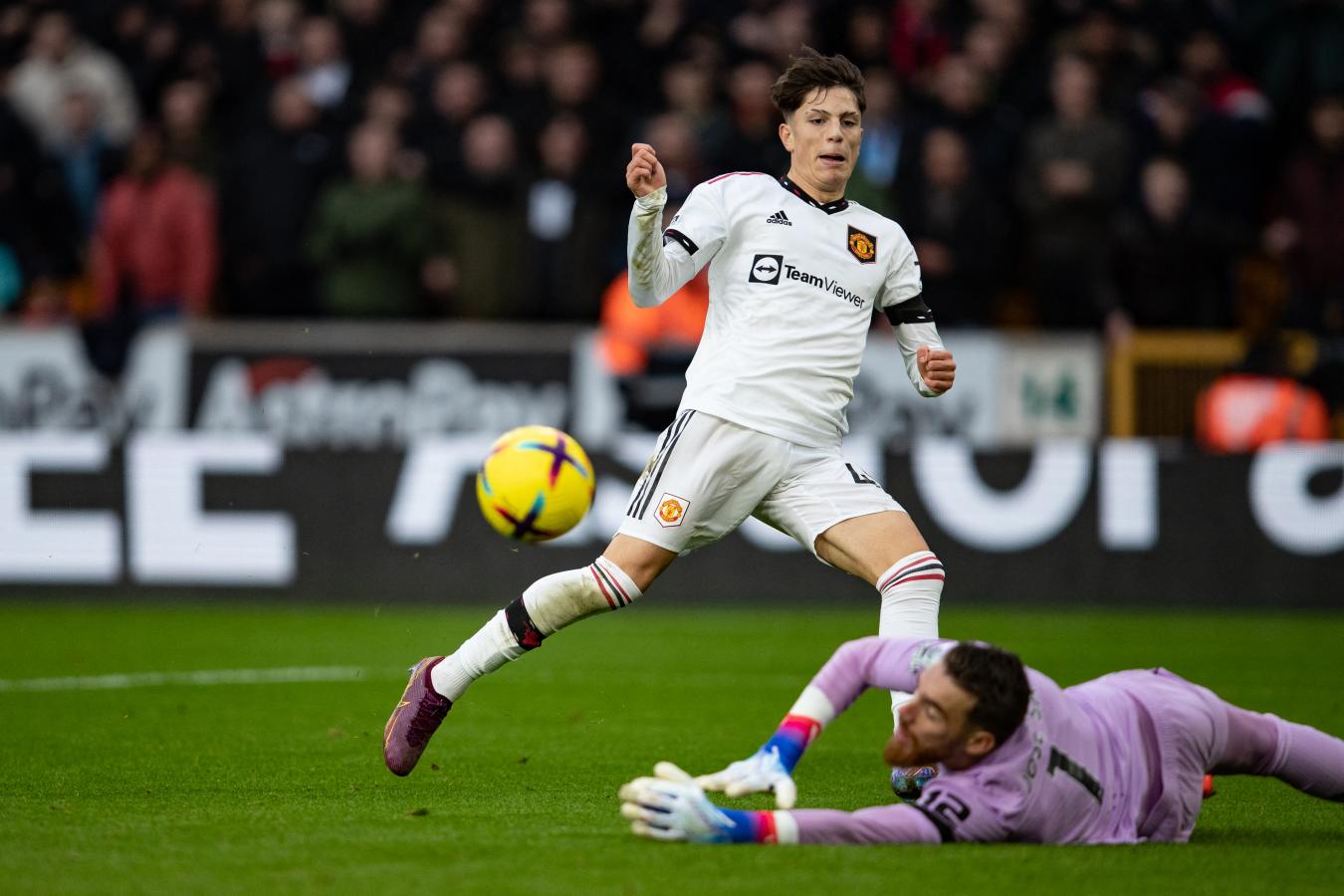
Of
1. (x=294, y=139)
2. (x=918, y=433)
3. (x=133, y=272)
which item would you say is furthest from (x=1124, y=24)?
(x=133, y=272)

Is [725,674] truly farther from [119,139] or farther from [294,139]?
[119,139]

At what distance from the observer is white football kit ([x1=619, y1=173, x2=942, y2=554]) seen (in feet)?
20.9

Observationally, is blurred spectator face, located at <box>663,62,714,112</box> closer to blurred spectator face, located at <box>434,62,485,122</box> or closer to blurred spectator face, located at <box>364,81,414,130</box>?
blurred spectator face, located at <box>434,62,485,122</box>

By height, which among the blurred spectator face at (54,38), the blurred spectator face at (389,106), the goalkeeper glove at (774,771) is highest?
the blurred spectator face at (54,38)

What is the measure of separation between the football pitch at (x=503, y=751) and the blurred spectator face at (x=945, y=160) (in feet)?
10.8

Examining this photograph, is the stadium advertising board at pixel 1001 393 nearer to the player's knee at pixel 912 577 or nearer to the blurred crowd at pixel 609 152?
the blurred crowd at pixel 609 152

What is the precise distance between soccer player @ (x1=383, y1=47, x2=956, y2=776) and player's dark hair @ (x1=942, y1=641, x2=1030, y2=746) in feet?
3.97

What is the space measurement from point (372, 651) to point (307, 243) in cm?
488

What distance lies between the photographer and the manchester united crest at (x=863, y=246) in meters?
6.55

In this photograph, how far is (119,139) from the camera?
1560 centimetres

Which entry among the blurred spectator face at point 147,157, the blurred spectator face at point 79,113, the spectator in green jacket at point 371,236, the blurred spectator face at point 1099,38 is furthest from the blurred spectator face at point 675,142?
the blurred spectator face at point 79,113

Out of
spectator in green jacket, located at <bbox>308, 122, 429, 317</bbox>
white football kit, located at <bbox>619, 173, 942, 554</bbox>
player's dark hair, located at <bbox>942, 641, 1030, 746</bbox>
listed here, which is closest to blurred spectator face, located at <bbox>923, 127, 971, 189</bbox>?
spectator in green jacket, located at <bbox>308, 122, 429, 317</bbox>

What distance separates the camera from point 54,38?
15516 mm

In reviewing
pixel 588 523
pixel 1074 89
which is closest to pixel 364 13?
pixel 588 523
